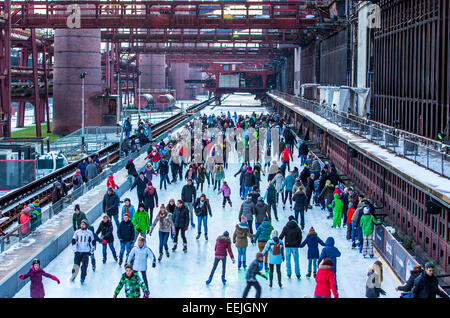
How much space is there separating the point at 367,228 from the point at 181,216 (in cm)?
431

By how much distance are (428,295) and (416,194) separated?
22.7ft

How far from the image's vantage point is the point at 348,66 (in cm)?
3644

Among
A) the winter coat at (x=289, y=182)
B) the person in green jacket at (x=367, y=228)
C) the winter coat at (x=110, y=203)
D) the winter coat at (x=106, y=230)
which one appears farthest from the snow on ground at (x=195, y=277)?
the winter coat at (x=289, y=182)

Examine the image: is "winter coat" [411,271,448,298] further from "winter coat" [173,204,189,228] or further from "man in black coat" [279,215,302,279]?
"winter coat" [173,204,189,228]

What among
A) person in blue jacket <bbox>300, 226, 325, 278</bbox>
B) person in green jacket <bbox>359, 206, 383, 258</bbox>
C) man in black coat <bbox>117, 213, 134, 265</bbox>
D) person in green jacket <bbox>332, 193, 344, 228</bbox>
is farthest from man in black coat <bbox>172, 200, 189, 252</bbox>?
person in green jacket <bbox>332, 193, 344, 228</bbox>

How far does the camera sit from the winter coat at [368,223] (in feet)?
50.1

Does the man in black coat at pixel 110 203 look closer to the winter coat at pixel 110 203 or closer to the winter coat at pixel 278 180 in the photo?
the winter coat at pixel 110 203

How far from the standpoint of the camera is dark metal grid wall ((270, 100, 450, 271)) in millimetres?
14414

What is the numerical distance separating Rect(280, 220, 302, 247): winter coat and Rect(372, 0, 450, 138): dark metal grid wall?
304 inches

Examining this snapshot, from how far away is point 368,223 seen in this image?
15281mm

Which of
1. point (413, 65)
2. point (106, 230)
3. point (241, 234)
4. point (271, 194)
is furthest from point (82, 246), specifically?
point (413, 65)

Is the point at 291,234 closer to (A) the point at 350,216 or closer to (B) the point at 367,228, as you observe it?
(B) the point at 367,228

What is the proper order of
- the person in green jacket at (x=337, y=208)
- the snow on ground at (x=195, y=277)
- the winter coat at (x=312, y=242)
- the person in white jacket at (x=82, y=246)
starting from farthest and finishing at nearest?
the person in green jacket at (x=337, y=208)
the person in white jacket at (x=82, y=246)
the winter coat at (x=312, y=242)
the snow on ground at (x=195, y=277)

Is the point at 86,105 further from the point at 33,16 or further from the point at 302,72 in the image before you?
the point at 302,72
